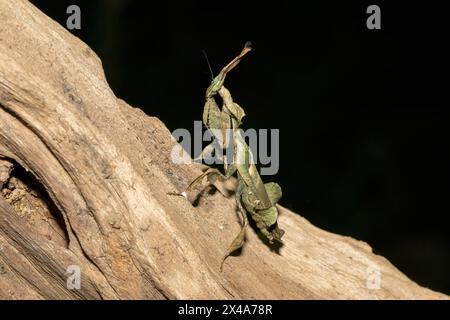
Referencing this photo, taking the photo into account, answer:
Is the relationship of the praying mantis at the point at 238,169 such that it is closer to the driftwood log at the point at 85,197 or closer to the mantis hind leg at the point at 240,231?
the mantis hind leg at the point at 240,231

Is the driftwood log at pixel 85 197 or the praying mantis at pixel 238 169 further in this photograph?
the praying mantis at pixel 238 169

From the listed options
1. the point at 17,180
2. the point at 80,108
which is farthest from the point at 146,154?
the point at 17,180

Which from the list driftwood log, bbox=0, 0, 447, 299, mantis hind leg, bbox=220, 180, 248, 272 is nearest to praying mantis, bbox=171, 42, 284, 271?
mantis hind leg, bbox=220, 180, 248, 272

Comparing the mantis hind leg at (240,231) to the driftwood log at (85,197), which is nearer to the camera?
the driftwood log at (85,197)

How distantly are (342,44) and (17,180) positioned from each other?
331 cm

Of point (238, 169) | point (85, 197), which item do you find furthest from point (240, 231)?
point (85, 197)

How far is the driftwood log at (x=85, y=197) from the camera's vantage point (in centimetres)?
247

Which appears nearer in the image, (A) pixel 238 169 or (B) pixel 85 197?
(B) pixel 85 197

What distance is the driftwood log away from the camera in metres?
2.47

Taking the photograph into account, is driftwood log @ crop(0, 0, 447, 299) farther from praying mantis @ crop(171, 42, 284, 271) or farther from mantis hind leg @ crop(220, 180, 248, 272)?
praying mantis @ crop(171, 42, 284, 271)

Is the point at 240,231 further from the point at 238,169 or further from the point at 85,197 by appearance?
the point at 85,197

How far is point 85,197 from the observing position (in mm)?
2492

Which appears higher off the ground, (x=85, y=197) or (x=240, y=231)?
(x=85, y=197)

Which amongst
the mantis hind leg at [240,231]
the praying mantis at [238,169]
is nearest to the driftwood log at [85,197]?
the mantis hind leg at [240,231]
